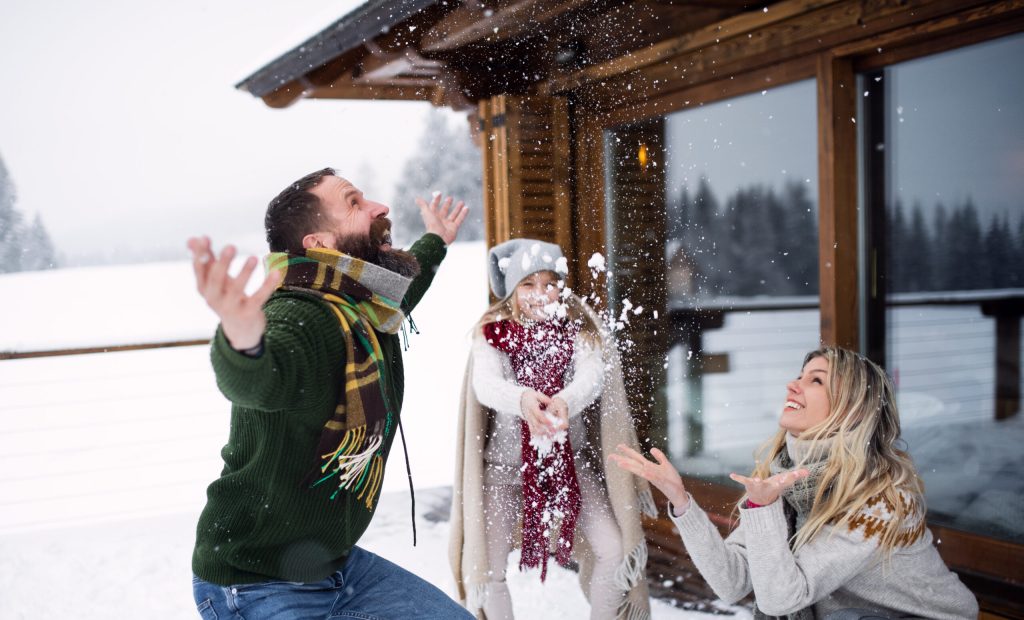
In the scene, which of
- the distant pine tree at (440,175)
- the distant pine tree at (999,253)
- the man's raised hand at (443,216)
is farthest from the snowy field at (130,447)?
the distant pine tree at (999,253)

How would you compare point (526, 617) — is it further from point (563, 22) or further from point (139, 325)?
point (139, 325)

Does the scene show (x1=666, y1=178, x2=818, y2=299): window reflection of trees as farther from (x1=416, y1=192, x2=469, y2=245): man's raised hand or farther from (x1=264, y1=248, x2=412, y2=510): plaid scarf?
(x1=264, y1=248, x2=412, y2=510): plaid scarf

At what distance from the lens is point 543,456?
2.15 m

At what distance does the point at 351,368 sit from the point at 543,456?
105 cm

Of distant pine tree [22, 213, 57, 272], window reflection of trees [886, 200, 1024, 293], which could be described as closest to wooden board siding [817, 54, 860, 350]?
window reflection of trees [886, 200, 1024, 293]

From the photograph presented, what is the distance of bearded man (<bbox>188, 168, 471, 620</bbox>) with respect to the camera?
1.18 m

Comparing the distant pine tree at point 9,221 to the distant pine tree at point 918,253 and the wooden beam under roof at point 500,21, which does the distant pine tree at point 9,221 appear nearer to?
the wooden beam under roof at point 500,21

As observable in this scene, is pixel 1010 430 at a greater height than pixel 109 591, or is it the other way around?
pixel 1010 430

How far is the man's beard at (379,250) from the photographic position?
136 centimetres

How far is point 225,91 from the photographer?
152 inches

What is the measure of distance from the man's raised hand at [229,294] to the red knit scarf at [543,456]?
127 cm

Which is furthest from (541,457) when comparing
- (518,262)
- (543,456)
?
(518,262)

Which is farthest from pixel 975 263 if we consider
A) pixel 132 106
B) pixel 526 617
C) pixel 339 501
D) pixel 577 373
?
pixel 132 106

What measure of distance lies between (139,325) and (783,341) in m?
3.72
